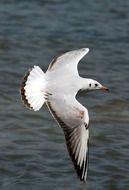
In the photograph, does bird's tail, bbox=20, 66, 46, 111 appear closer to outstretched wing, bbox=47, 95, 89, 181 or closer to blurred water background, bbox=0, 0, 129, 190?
outstretched wing, bbox=47, 95, 89, 181

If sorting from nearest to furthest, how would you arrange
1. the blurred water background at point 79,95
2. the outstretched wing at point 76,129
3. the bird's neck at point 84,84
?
the outstretched wing at point 76,129 → the bird's neck at point 84,84 → the blurred water background at point 79,95

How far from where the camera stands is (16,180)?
20.9ft

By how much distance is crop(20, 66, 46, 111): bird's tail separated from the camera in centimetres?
602

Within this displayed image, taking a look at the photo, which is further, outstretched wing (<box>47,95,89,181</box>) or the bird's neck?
the bird's neck

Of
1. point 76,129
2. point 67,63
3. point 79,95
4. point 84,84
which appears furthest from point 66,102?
point 79,95

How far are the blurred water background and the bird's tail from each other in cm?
73

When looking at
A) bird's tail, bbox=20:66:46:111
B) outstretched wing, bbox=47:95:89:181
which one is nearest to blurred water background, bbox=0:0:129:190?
outstretched wing, bbox=47:95:89:181

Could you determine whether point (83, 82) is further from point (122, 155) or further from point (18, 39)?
point (18, 39)

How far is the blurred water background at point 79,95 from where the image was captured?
6.55m

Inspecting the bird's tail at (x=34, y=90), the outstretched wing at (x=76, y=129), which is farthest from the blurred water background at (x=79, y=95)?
the bird's tail at (x=34, y=90)

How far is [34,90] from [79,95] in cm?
215

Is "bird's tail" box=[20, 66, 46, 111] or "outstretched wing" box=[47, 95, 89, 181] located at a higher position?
"bird's tail" box=[20, 66, 46, 111]

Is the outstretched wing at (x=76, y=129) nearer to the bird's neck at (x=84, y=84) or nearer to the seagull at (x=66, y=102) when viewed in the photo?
the seagull at (x=66, y=102)

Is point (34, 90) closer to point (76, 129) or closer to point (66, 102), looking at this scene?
point (66, 102)
